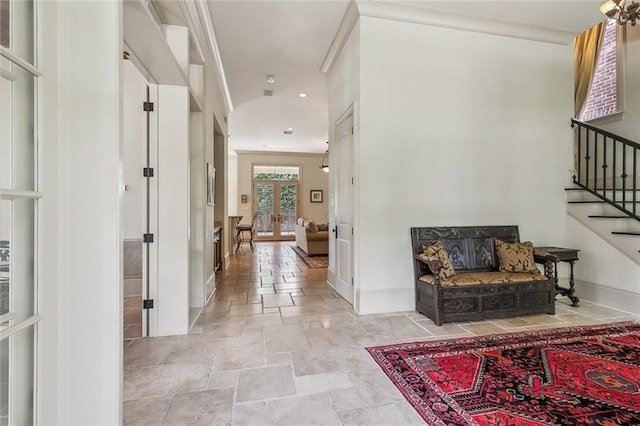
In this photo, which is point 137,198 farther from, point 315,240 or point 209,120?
point 315,240

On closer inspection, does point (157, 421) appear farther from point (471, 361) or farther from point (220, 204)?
point (220, 204)

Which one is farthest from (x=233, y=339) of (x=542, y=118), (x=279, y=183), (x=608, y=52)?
(x=279, y=183)

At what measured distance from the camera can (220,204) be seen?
610cm

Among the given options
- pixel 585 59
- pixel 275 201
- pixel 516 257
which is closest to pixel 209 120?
pixel 516 257

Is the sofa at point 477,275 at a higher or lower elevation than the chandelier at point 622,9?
lower

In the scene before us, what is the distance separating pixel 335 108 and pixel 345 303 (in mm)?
2808

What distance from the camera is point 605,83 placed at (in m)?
4.71

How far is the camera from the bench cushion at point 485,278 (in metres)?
3.11

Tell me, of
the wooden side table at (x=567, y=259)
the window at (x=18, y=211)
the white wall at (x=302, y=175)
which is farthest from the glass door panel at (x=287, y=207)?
the window at (x=18, y=211)

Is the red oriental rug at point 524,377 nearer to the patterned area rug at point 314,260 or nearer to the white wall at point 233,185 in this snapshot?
the patterned area rug at point 314,260

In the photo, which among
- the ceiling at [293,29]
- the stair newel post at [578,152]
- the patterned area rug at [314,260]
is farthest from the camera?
the patterned area rug at [314,260]

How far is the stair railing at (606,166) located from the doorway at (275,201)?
29.2 feet

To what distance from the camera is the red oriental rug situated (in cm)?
170

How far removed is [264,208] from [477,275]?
30.7ft
